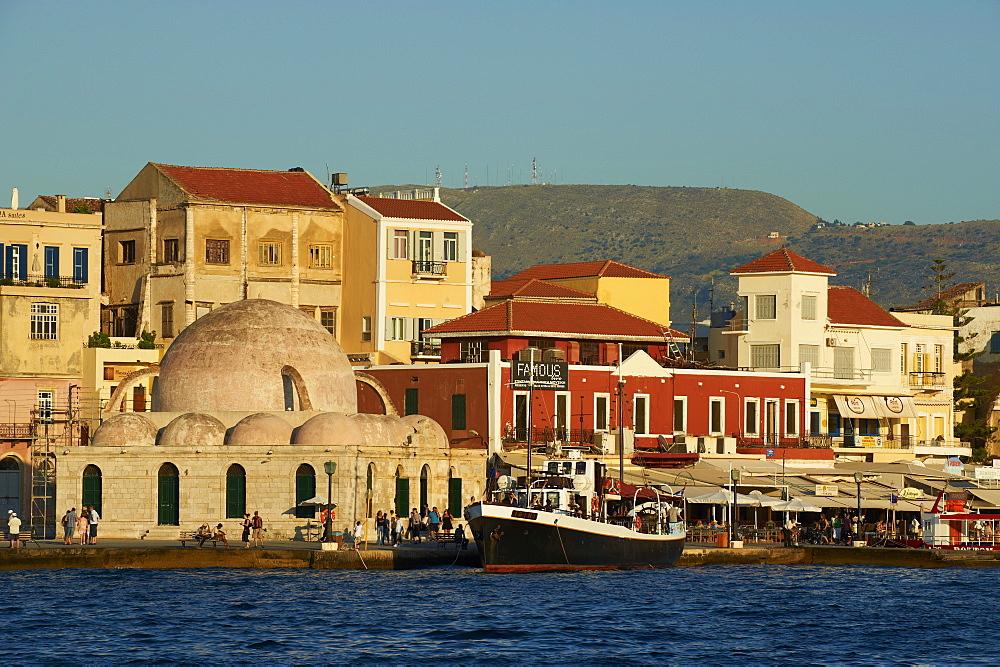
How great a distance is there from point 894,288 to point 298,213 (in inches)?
4291

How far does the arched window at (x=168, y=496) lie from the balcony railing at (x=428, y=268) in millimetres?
20932

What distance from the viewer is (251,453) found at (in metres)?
55.3

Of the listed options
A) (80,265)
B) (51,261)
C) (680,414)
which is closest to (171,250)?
(80,265)

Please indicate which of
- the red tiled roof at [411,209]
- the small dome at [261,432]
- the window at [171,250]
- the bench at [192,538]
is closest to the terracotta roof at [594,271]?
the red tiled roof at [411,209]

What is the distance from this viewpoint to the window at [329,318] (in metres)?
75.9

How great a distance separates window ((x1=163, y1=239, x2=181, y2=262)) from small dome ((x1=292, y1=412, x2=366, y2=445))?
1867 centimetres

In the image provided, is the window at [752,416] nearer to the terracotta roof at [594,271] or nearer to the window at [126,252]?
the terracotta roof at [594,271]

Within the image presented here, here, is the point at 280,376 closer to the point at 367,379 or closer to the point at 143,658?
the point at 367,379

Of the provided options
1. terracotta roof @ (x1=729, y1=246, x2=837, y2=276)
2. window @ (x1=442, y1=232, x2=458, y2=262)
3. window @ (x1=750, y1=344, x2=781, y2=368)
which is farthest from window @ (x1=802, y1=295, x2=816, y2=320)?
window @ (x1=442, y1=232, x2=458, y2=262)

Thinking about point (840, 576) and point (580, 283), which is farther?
point (580, 283)

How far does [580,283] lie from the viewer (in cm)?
7831

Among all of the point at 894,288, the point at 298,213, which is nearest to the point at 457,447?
the point at 298,213

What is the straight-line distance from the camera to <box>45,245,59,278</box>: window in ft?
224

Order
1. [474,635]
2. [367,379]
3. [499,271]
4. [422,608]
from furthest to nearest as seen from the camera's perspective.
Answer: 1. [499,271]
2. [367,379]
3. [422,608]
4. [474,635]
